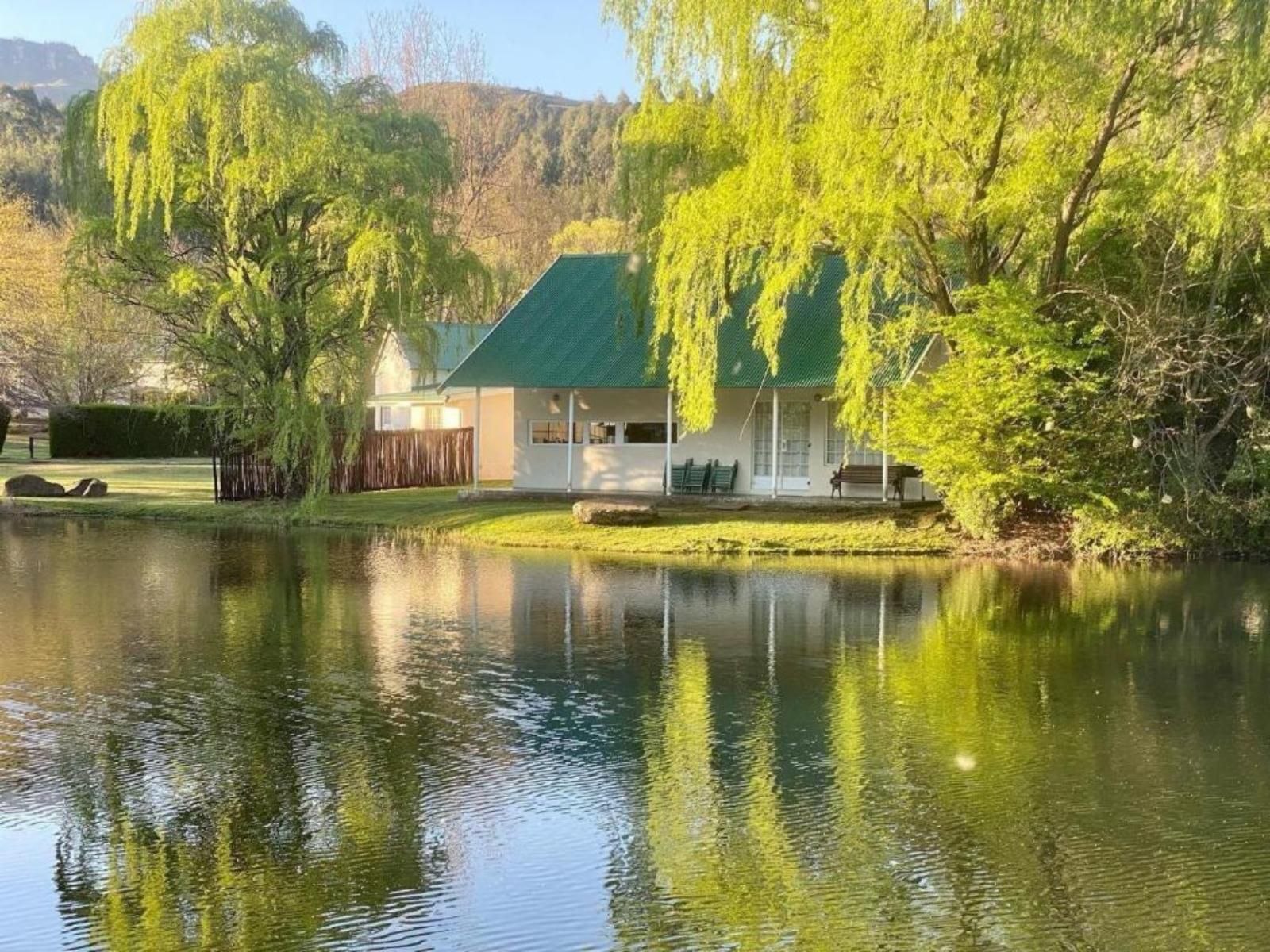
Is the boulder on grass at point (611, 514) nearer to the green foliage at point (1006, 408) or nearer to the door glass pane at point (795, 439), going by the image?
the door glass pane at point (795, 439)

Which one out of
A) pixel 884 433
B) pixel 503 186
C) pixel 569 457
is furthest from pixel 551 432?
pixel 503 186

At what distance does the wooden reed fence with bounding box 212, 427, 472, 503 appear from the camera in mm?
24391

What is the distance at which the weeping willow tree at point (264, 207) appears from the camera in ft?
68.6

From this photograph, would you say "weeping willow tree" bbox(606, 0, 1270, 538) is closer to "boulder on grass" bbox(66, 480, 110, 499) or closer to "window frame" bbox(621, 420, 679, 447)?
"window frame" bbox(621, 420, 679, 447)

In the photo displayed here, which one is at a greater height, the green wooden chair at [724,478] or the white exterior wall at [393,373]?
the white exterior wall at [393,373]

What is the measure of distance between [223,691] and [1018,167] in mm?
13198

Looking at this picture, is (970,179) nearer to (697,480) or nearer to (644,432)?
(697,480)

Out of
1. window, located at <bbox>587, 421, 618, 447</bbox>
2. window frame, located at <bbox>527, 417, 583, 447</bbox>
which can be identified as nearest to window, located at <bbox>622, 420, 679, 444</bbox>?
window, located at <bbox>587, 421, 618, 447</bbox>

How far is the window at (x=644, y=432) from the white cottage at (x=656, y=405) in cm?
2

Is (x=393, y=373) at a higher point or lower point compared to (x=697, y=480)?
higher

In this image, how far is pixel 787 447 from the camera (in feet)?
79.3

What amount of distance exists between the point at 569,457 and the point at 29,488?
11.7m

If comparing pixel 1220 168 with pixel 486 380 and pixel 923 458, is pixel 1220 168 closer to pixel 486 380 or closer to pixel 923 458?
pixel 923 458

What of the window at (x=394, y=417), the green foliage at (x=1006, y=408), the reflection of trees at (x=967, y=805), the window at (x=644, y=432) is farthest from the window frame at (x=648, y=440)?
the reflection of trees at (x=967, y=805)
